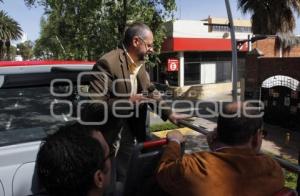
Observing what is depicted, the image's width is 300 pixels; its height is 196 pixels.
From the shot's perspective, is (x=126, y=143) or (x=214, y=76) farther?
(x=214, y=76)

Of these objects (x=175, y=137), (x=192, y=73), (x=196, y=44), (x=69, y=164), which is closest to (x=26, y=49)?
(x=192, y=73)

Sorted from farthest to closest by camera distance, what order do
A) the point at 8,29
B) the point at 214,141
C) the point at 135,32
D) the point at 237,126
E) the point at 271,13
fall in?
the point at 8,29, the point at 271,13, the point at 135,32, the point at 214,141, the point at 237,126

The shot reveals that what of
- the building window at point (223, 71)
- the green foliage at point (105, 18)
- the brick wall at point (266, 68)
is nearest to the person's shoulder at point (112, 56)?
the green foliage at point (105, 18)

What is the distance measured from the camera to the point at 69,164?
1.45m

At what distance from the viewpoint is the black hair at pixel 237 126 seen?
2244 millimetres

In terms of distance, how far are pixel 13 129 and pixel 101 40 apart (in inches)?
401

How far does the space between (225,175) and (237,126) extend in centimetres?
28

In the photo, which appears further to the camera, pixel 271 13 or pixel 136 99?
pixel 271 13

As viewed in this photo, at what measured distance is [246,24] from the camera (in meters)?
35.0

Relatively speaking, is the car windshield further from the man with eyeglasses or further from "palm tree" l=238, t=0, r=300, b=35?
Result: "palm tree" l=238, t=0, r=300, b=35

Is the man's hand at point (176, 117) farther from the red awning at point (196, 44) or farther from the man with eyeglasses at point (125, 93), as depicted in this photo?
the red awning at point (196, 44)

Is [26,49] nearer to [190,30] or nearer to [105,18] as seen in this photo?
[190,30]

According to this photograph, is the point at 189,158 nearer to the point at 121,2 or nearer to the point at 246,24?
A: the point at 121,2

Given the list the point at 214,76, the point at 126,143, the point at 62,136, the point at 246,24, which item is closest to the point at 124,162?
the point at 126,143
